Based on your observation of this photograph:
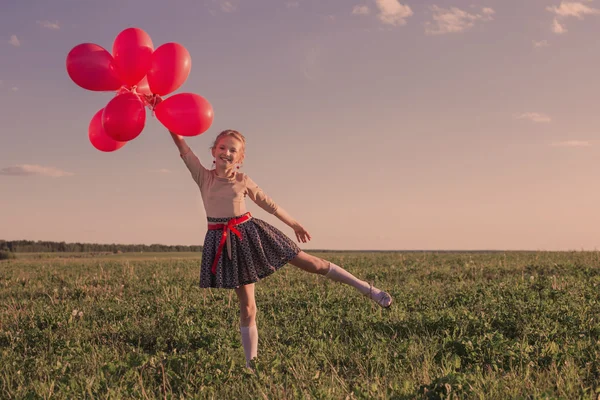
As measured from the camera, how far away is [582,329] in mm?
6824

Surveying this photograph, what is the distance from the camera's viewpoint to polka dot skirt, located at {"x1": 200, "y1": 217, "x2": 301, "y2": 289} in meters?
6.07

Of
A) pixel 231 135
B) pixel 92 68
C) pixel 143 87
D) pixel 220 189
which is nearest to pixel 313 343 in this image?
pixel 220 189

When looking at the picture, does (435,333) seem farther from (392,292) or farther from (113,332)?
(113,332)

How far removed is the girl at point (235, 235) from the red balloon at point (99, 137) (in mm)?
1005

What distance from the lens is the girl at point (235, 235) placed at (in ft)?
20.0

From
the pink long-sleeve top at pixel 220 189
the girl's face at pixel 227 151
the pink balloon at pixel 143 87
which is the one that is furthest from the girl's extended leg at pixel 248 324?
the pink balloon at pixel 143 87

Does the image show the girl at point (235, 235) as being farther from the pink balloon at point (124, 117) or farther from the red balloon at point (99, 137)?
the red balloon at point (99, 137)

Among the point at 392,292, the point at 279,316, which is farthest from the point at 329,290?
the point at 279,316

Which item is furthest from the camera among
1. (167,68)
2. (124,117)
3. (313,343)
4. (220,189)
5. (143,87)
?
(143,87)

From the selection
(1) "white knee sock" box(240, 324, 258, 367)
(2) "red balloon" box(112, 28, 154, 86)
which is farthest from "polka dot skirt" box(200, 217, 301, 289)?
(2) "red balloon" box(112, 28, 154, 86)

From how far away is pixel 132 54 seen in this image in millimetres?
6363

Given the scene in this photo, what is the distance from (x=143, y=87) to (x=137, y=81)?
0.16 meters

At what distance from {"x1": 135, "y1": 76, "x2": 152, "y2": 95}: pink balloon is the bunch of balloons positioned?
0.01 meters

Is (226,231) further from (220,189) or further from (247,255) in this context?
A: (220,189)
